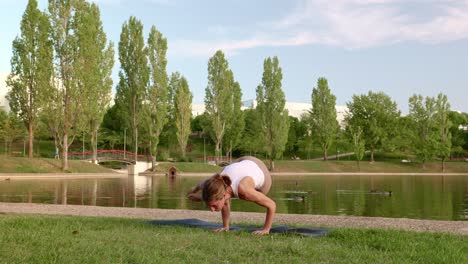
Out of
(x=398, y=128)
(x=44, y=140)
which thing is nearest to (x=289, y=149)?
(x=398, y=128)

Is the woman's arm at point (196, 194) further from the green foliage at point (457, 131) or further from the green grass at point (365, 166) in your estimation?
the green foliage at point (457, 131)

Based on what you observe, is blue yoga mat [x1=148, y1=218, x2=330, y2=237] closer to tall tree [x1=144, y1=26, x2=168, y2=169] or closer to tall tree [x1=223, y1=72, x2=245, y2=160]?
tall tree [x1=144, y1=26, x2=168, y2=169]

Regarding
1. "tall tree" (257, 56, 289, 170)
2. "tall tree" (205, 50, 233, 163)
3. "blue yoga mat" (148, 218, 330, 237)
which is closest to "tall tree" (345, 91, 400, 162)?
"tall tree" (257, 56, 289, 170)

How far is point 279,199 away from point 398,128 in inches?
2411

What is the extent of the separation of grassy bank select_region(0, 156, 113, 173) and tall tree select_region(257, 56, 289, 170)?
Answer: 2401 centimetres

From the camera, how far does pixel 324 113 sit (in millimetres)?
72125

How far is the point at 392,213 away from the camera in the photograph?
16.5 meters

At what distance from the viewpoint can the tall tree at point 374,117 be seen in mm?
75812

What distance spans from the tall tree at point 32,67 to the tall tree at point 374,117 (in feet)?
166

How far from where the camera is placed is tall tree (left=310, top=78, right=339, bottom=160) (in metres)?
71.9

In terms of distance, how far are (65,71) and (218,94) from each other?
939 inches

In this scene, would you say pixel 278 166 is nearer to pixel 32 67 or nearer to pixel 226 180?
pixel 32 67

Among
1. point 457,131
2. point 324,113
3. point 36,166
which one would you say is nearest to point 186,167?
point 36,166

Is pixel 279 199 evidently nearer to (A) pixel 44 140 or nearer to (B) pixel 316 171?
(B) pixel 316 171
